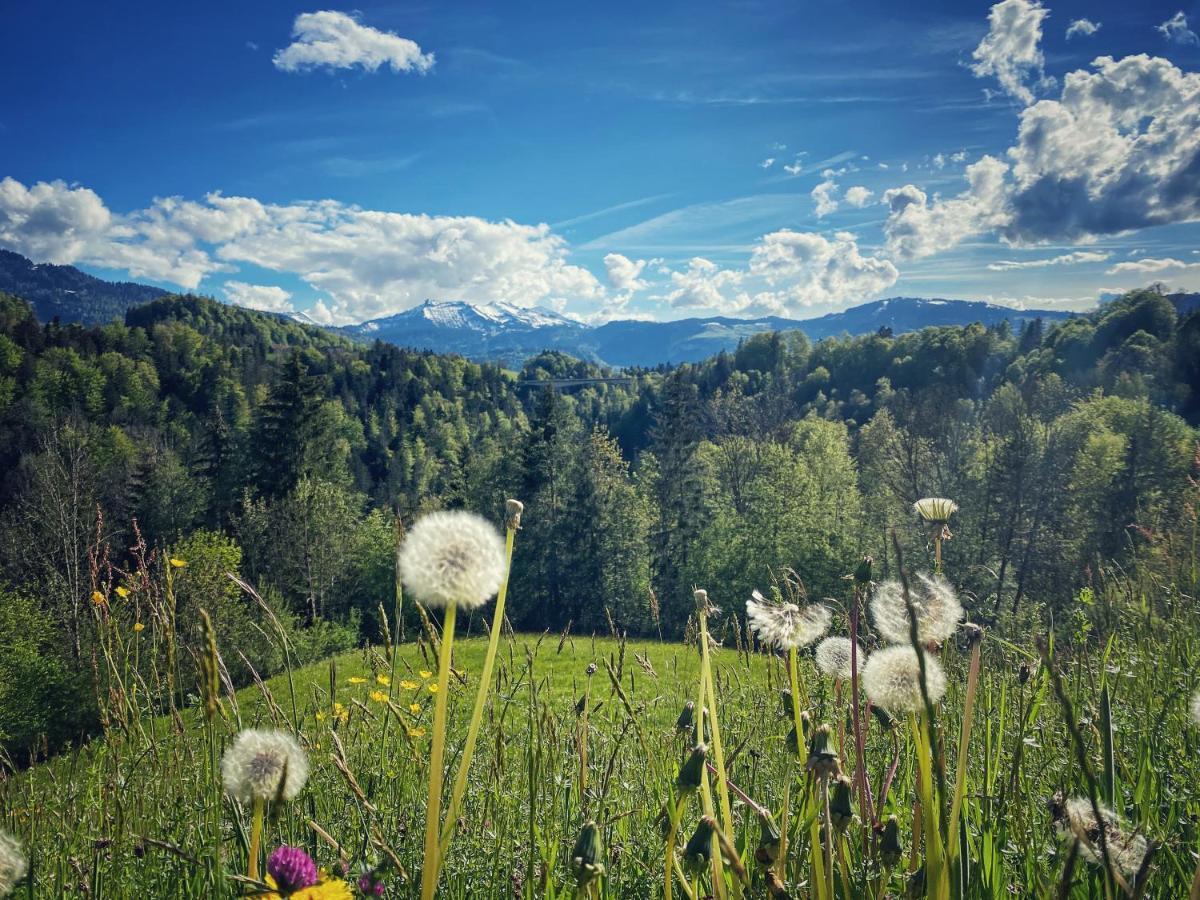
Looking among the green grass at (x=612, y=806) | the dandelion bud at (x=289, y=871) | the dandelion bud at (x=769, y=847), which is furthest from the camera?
the green grass at (x=612, y=806)

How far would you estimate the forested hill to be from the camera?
29.8 meters

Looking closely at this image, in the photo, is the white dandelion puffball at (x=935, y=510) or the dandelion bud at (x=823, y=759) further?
the white dandelion puffball at (x=935, y=510)

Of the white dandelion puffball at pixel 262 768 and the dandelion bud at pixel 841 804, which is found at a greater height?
the white dandelion puffball at pixel 262 768

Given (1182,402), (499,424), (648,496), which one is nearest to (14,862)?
(648,496)

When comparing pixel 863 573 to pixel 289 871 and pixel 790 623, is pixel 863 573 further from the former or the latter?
pixel 289 871

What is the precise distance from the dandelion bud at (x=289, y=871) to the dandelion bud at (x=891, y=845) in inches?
41.8

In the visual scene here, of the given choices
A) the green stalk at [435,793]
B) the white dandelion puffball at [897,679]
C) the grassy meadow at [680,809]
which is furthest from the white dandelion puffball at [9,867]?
the white dandelion puffball at [897,679]

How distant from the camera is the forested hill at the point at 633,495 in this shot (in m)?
29.8

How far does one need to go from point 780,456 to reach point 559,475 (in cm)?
1580

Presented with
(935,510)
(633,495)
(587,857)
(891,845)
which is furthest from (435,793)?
(633,495)

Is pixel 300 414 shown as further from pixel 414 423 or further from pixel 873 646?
pixel 414 423

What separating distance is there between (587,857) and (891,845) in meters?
0.62

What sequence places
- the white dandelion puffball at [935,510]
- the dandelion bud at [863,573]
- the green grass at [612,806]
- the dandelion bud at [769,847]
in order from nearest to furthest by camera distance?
the dandelion bud at [769,847], the dandelion bud at [863,573], the green grass at [612,806], the white dandelion puffball at [935,510]

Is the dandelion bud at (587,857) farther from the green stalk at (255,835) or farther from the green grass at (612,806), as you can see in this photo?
A: the green stalk at (255,835)
